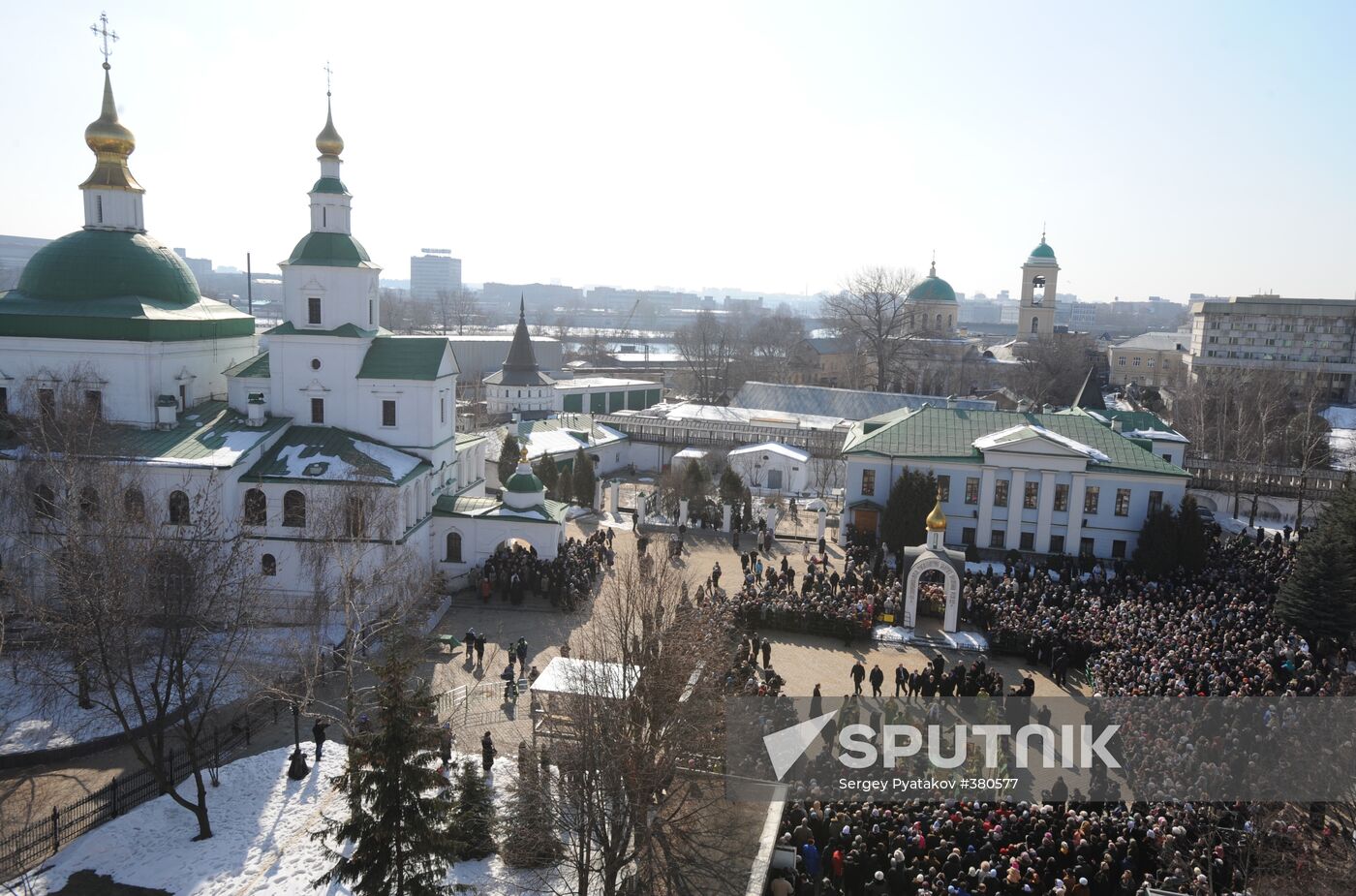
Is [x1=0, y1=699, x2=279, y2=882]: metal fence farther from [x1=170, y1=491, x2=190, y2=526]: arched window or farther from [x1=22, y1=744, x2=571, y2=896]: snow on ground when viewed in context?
[x1=170, y1=491, x2=190, y2=526]: arched window

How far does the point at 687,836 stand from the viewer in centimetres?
1242

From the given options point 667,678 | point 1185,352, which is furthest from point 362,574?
point 1185,352

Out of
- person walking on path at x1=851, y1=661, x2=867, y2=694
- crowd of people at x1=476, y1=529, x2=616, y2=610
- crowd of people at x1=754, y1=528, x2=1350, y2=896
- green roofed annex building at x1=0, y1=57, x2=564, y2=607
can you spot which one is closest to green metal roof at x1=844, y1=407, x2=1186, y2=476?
crowd of people at x1=754, y1=528, x2=1350, y2=896

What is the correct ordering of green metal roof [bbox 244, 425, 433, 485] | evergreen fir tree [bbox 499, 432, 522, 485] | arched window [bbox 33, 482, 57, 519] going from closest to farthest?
arched window [bbox 33, 482, 57, 519] < green metal roof [bbox 244, 425, 433, 485] < evergreen fir tree [bbox 499, 432, 522, 485]

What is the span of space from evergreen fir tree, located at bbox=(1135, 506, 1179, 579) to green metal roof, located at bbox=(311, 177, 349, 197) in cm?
2448

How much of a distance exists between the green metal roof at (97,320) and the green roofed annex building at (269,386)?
48mm

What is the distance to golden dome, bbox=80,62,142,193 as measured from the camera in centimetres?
2475

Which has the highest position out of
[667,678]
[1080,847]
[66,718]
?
[667,678]

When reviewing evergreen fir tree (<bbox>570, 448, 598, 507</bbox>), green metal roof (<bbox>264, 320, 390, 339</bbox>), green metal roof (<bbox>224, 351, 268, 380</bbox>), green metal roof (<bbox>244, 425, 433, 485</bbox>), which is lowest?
evergreen fir tree (<bbox>570, 448, 598, 507</bbox>)

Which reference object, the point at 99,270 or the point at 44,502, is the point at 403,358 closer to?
the point at 99,270

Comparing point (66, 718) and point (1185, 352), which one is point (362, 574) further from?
point (1185, 352)

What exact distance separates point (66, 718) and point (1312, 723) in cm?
2159

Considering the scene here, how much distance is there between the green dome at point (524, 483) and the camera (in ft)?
84.9

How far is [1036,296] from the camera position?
8156cm
